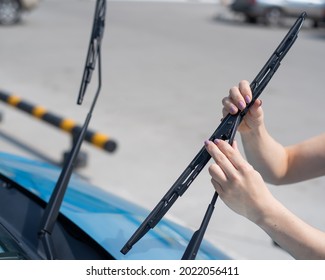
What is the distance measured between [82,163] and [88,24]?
11178 millimetres

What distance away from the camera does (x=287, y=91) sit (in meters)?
9.45

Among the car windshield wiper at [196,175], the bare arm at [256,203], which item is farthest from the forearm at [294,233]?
the car windshield wiper at [196,175]

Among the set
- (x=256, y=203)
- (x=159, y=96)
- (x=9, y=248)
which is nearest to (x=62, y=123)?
(x=159, y=96)

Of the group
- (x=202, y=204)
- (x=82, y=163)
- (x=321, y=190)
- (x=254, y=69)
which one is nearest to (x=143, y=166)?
(x=82, y=163)

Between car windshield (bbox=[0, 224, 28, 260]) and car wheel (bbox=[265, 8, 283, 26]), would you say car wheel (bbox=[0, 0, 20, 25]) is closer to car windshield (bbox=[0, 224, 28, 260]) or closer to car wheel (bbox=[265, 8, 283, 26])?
car wheel (bbox=[265, 8, 283, 26])

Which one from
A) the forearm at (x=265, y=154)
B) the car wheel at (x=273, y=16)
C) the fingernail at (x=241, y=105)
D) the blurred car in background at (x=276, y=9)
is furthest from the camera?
the car wheel at (x=273, y=16)

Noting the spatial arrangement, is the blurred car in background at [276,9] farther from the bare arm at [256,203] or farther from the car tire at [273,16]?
the bare arm at [256,203]

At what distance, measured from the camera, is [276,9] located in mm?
18922

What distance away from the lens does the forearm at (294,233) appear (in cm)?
162

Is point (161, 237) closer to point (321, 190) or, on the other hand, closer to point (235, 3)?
point (321, 190)

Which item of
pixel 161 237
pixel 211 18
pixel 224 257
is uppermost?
pixel 161 237

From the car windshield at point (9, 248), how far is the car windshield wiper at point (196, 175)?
1.21 ft

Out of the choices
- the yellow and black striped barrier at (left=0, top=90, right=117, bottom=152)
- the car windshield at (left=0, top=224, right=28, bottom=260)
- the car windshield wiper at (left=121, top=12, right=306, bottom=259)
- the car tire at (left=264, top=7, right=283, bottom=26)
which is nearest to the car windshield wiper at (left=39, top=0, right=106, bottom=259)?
the car windshield at (left=0, top=224, right=28, bottom=260)

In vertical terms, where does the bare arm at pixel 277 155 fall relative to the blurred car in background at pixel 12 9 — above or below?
above
